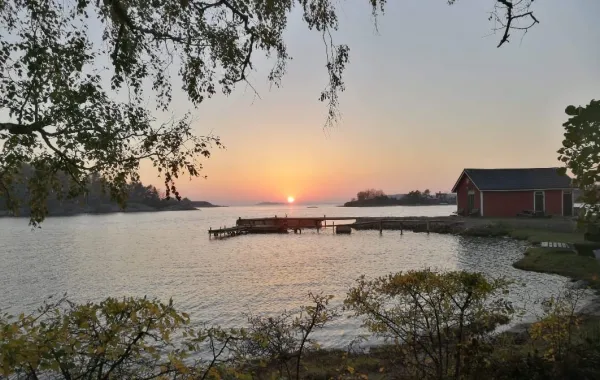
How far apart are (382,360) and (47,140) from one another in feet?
24.8

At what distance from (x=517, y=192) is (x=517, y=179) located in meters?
2.01

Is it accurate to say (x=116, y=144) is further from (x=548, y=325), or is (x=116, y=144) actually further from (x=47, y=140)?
(x=548, y=325)

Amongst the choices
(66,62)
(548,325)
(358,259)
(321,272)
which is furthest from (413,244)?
(66,62)

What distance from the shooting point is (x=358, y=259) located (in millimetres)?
29406

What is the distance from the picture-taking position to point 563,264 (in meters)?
20.2

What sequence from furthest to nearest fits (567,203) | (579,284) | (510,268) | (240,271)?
(567,203)
(240,271)
(510,268)
(579,284)

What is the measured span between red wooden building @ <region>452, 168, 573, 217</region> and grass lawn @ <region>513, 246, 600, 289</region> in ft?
73.6

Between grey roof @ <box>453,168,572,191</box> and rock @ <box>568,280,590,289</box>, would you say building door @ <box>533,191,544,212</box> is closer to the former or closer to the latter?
grey roof @ <box>453,168,572,191</box>

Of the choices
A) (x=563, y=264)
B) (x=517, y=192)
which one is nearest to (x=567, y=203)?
(x=517, y=192)

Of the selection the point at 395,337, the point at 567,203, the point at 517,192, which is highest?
the point at 517,192

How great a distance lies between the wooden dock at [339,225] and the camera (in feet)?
162

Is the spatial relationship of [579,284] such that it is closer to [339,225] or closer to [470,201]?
[470,201]

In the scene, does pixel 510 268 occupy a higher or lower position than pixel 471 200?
lower

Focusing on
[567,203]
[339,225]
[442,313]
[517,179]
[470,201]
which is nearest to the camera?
[442,313]
